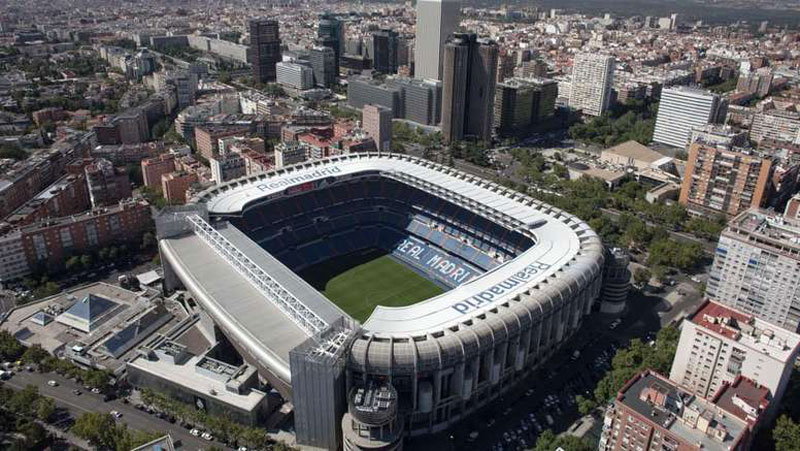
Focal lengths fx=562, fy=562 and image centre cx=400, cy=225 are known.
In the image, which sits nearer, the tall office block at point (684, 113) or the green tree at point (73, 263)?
the green tree at point (73, 263)

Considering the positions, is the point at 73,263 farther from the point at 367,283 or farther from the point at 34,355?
the point at 367,283

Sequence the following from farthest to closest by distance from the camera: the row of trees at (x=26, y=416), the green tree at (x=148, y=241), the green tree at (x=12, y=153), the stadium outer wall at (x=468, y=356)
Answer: the green tree at (x=12, y=153) < the green tree at (x=148, y=241) < the stadium outer wall at (x=468, y=356) < the row of trees at (x=26, y=416)

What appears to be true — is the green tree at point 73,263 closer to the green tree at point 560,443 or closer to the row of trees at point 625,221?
the green tree at point 560,443

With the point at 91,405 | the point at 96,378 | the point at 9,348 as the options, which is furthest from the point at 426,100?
the point at 91,405

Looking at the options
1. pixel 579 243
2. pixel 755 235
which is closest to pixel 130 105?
pixel 579 243

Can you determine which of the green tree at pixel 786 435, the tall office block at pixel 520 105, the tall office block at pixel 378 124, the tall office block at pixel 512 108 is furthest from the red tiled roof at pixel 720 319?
the tall office block at pixel 520 105

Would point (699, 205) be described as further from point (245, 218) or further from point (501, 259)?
point (245, 218)
